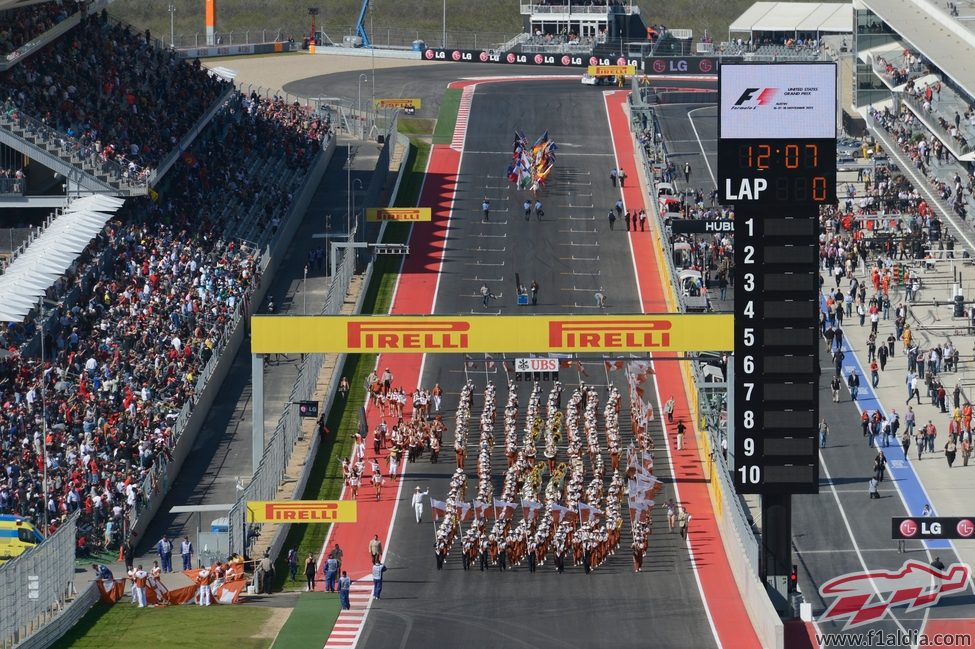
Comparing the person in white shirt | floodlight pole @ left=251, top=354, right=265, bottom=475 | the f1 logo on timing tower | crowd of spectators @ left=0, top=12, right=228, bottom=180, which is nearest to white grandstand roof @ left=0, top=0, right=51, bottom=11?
crowd of spectators @ left=0, top=12, right=228, bottom=180

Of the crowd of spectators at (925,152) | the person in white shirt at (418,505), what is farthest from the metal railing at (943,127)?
the person in white shirt at (418,505)

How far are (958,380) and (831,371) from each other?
4.22 m

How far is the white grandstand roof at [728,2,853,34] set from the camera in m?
126

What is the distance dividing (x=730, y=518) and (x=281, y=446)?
45.0 ft

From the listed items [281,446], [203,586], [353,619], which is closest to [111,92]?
[281,446]

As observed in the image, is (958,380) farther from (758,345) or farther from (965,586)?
(758,345)

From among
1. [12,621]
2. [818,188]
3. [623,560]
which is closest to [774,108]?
[818,188]

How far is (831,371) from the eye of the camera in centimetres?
6994

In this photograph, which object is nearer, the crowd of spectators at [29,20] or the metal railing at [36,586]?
the metal railing at [36,586]

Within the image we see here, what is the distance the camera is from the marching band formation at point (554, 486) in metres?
52.8

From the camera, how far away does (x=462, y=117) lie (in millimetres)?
108375

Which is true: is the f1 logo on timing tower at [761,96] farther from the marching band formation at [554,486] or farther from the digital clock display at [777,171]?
the marching band formation at [554,486]

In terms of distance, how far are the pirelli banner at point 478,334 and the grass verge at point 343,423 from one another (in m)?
4.41

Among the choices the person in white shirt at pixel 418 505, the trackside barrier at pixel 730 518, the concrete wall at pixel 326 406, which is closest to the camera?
the trackside barrier at pixel 730 518
